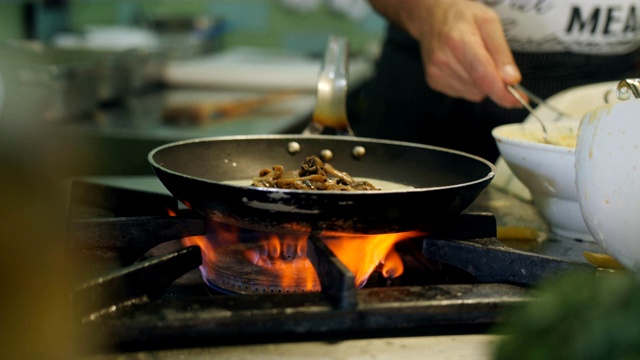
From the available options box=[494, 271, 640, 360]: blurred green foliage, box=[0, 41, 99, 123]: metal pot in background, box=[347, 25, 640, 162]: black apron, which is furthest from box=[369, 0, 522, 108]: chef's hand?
box=[0, 41, 99, 123]: metal pot in background

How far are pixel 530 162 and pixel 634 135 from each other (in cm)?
33

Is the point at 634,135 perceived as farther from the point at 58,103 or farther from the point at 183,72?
the point at 183,72

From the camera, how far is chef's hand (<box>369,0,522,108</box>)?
3.96ft

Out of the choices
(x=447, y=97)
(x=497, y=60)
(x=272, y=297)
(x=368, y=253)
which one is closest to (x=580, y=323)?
(x=272, y=297)

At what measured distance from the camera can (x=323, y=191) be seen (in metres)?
0.72

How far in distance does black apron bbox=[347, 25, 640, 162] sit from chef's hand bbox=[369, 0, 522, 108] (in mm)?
357

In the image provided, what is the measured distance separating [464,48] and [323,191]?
0.62 metres

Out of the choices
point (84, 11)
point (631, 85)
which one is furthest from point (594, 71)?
point (84, 11)

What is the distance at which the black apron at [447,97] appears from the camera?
1706 mm

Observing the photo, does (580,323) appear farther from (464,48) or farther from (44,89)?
(44,89)

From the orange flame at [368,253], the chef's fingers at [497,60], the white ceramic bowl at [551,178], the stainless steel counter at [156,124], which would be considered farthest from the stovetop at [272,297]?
the stainless steel counter at [156,124]

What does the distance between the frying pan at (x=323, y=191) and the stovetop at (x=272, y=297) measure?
4 centimetres

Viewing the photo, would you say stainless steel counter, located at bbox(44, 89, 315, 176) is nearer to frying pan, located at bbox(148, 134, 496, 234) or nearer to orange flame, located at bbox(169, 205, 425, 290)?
frying pan, located at bbox(148, 134, 496, 234)

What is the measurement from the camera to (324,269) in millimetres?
699
